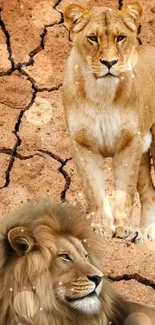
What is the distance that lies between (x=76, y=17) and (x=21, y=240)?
0.80 metres

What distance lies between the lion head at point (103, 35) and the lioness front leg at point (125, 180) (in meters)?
0.20

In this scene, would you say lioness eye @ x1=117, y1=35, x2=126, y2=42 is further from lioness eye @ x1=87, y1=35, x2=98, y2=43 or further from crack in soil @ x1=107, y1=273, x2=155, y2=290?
crack in soil @ x1=107, y1=273, x2=155, y2=290

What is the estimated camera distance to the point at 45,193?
359cm

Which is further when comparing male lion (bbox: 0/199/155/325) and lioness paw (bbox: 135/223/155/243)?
lioness paw (bbox: 135/223/155/243)

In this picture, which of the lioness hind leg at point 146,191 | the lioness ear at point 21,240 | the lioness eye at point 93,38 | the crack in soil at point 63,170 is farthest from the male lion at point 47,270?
the crack in soil at point 63,170

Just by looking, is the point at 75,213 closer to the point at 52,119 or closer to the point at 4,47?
the point at 52,119

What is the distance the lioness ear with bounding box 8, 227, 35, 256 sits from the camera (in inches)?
94.9

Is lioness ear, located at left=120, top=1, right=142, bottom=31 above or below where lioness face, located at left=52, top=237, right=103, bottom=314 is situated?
above

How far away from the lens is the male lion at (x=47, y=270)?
2444mm

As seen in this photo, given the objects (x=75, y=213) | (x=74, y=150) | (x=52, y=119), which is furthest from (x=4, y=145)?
(x=75, y=213)

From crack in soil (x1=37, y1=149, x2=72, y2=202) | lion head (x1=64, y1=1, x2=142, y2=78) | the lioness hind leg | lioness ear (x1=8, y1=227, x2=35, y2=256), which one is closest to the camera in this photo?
lioness ear (x1=8, y1=227, x2=35, y2=256)

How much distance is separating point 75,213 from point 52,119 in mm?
1354

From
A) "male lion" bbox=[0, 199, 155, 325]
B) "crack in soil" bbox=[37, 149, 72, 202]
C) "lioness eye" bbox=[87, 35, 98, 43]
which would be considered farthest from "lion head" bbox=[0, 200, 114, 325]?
"crack in soil" bbox=[37, 149, 72, 202]

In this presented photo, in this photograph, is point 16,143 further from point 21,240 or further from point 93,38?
Result: point 21,240
